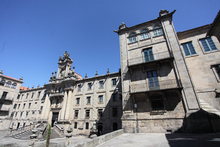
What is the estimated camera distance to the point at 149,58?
15.1m

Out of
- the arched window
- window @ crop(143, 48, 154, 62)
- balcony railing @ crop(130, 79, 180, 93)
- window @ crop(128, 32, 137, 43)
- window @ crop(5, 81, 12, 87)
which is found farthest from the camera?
window @ crop(5, 81, 12, 87)

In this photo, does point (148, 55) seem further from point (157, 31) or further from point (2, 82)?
point (2, 82)

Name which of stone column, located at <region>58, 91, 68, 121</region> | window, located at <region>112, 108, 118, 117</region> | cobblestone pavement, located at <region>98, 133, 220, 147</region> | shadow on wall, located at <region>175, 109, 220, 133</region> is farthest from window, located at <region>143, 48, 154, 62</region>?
stone column, located at <region>58, 91, 68, 121</region>

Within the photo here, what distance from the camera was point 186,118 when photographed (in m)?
10.7

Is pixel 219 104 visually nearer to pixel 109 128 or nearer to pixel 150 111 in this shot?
pixel 150 111

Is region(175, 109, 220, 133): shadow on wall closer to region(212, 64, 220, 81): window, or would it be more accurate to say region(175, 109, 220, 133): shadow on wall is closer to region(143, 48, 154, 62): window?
region(212, 64, 220, 81): window

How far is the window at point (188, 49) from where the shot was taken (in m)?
14.2

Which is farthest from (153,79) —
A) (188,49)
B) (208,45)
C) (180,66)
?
(208,45)

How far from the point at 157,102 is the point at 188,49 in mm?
8844

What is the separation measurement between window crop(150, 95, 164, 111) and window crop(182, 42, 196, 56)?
752 cm

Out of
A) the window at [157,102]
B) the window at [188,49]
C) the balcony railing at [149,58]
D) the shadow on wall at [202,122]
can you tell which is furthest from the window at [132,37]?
the shadow on wall at [202,122]

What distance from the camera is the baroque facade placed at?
11.1 meters

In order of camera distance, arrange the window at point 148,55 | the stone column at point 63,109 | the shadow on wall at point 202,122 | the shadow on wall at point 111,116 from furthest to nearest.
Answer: the stone column at point 63,109, the shadow on wall at point 111,116, the window at point 148,55, the shadow on wall at point 202,122

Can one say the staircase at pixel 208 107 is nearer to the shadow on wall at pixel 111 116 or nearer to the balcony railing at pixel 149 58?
the balcony railing at pixel 149 58
